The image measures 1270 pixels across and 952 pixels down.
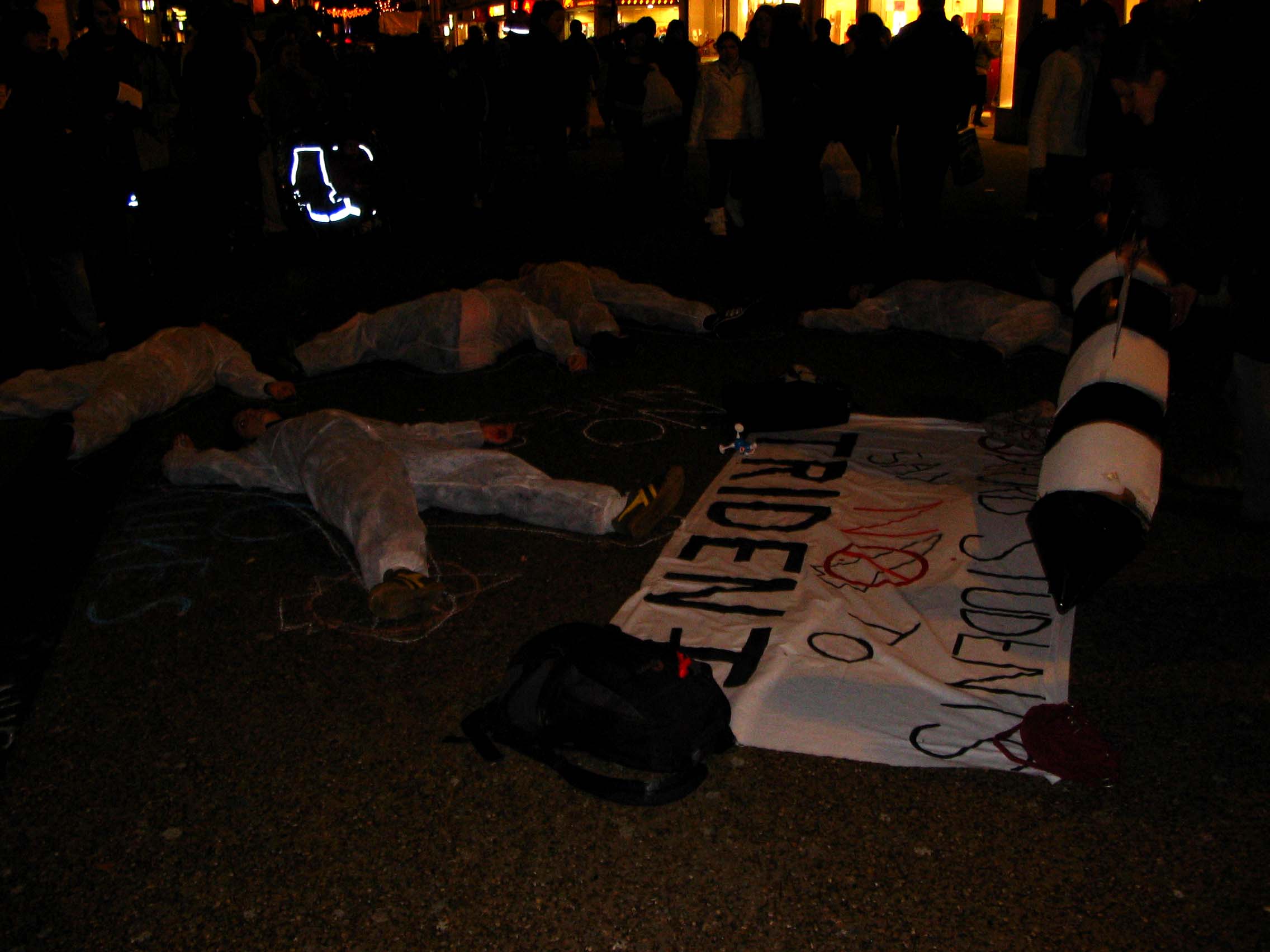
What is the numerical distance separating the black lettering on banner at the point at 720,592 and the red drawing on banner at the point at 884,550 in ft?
0.56

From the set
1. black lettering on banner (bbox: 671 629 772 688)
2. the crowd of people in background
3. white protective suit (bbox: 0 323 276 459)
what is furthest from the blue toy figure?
white protective suit (bbox: 0 323 276 459)

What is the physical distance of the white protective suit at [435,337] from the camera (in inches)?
242

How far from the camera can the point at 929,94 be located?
7707mm

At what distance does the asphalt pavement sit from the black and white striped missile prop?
30 centimetres

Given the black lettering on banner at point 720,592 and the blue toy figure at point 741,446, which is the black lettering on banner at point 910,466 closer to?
the blue toy figure at point 741,446

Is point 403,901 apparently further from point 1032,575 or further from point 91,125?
point 91,125

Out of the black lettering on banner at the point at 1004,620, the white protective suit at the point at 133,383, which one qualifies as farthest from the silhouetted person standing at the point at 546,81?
the black lettering on banner at the point at 1004,620

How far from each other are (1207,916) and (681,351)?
460 centimetres

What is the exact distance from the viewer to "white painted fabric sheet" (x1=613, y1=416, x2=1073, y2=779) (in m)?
2.82

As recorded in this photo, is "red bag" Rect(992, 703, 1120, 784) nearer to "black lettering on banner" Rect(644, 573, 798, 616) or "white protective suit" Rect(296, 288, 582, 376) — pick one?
"black lettering on banner" Rect(644, 573, 798, 616)

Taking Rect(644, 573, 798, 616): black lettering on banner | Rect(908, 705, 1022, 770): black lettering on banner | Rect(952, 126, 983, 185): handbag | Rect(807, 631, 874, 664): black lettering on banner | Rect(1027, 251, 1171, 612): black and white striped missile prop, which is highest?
Rect(952, 126, 983, 185): handbag

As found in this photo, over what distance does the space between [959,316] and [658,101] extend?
5.67 metres

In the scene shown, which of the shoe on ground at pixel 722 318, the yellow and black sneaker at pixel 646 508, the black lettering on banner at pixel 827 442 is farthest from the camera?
the shoe on ground at pixel 722 318

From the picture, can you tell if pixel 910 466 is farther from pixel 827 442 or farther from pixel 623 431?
pixel 623 431
